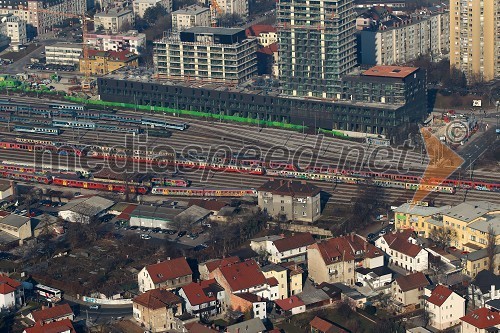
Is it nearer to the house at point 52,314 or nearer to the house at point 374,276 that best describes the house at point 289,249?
the house at point 374,276

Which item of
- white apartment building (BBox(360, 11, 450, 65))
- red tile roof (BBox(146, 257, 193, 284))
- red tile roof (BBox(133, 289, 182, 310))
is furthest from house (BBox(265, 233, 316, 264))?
white apartment building (BBox(360, 11, 450, 65))

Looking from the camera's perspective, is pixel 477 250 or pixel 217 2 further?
pixel 217 2

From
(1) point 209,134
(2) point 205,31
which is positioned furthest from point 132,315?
(2) point 205,31

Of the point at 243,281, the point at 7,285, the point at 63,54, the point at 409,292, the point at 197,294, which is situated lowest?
the point at 409,292

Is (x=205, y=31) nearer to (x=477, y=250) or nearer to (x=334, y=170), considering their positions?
(x=334, y=170)

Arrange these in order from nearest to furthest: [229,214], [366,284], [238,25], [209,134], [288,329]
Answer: [288,329]
[366,284]
[229,214]
[209,134]
[238,25]

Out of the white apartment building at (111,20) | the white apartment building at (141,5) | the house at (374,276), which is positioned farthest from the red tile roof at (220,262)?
the white apartment building at (141,5)

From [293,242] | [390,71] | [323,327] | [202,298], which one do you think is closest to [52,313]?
[202,298]

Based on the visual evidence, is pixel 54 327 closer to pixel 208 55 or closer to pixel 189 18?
pixel 208 55
